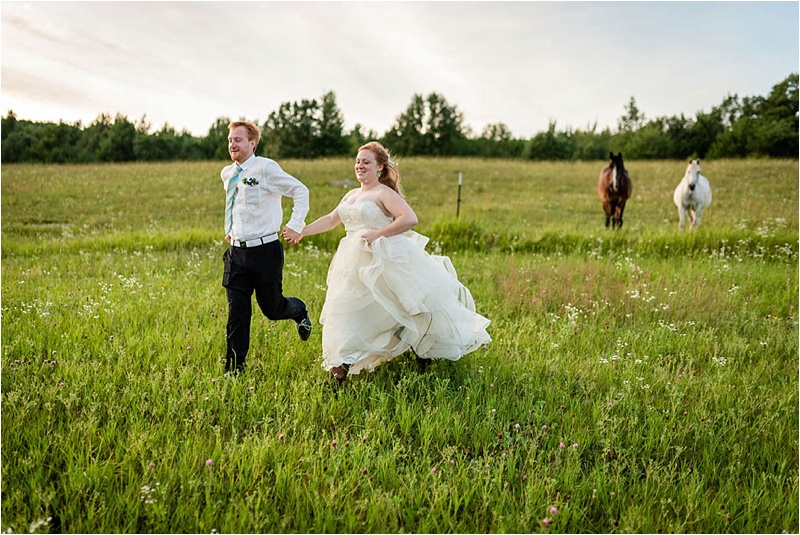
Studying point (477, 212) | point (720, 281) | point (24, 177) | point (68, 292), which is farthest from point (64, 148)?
point (720, 281)

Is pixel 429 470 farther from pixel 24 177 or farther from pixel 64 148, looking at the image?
pixel 64 148

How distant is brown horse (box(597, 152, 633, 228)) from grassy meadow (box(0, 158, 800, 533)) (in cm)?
650

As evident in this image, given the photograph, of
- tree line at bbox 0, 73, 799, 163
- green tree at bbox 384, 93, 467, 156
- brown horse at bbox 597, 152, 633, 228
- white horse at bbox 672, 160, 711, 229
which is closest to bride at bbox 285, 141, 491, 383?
brown horse at bbox 597, 152, 633, 228

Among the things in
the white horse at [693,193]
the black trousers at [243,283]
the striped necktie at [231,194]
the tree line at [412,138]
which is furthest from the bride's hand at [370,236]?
the tree line at [412,138]

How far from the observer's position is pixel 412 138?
75.4 meters

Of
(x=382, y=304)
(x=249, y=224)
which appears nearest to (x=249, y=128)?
(x=249, y=224)

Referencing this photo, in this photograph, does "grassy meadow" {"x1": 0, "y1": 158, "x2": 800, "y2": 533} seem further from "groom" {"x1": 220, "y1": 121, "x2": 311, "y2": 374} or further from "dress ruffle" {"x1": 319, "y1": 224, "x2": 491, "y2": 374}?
"groom" {"x1": 220, "y1": 121, "x2": 311, "y2": 374}

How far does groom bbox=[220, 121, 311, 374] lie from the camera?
5180 mm

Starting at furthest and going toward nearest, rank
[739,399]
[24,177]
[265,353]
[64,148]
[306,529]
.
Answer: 1. [64,148]
2. [24,177]
3. [265,353]
4. [739,399]
5. [306,529]

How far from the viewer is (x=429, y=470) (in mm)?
3717

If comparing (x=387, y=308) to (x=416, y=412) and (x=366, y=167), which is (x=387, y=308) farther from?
(x=366, y=167)

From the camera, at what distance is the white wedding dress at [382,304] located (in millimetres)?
5090

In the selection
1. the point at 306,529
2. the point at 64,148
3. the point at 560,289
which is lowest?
the point at 306,529

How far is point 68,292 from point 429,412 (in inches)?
237
